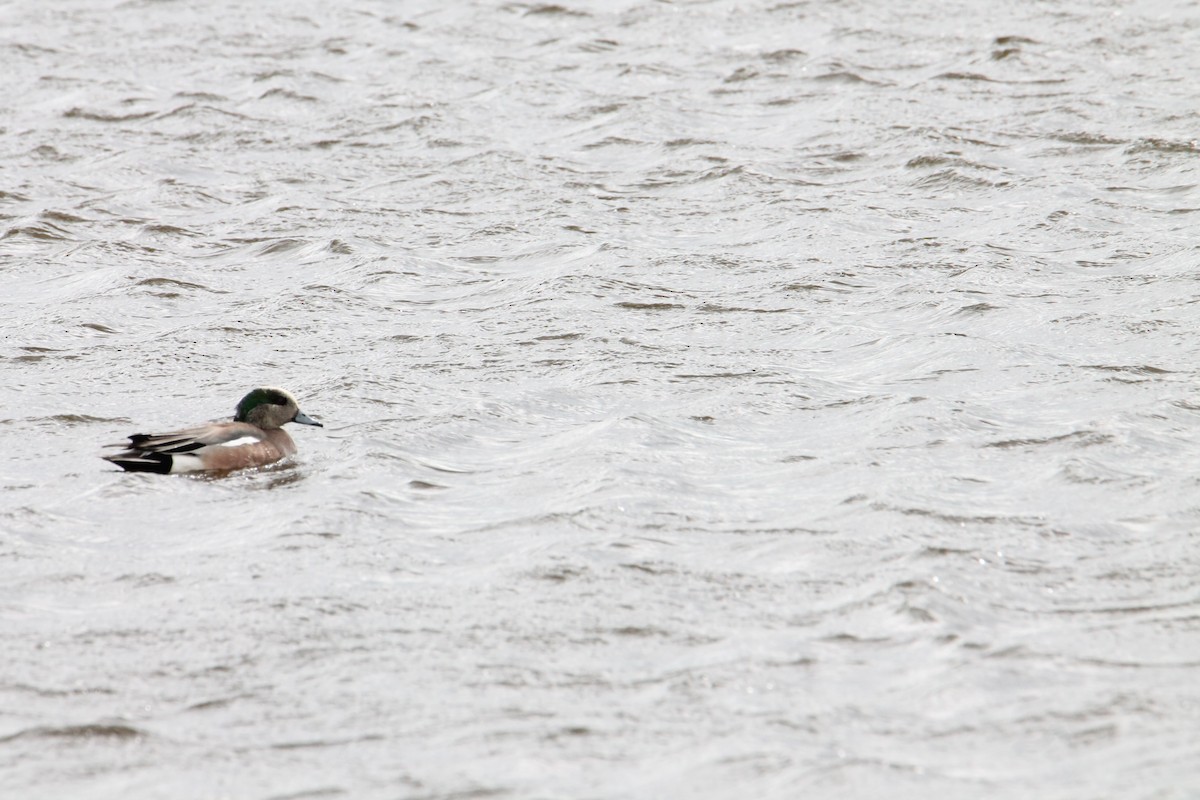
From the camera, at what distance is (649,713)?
18.9 ft

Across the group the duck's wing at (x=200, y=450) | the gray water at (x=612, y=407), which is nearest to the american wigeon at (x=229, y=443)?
the duck's wing at (x=200, y=450)

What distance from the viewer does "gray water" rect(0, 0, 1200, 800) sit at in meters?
5.73

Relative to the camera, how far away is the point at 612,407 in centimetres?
927

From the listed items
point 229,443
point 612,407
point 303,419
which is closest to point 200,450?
point 229,443

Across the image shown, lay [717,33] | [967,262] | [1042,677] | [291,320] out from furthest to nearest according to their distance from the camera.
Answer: [717,33] → [967,262] → [291,320] → [1042,677]

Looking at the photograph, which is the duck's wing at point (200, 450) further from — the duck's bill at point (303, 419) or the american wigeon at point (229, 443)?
the duck's bill at point (303, 419)

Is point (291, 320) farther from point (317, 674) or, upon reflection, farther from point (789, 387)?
point (317, 674)

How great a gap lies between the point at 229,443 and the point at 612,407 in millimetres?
2034

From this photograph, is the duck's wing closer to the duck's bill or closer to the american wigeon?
the american wigeon

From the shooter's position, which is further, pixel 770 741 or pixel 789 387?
pixel 789 387

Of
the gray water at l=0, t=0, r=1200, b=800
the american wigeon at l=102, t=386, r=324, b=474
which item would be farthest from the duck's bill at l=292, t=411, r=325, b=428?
the gray water at l=0, t=0, r=1200, b=800

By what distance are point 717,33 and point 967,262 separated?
716 cm

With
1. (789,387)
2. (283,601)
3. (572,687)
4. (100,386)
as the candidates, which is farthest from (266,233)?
(572,687)

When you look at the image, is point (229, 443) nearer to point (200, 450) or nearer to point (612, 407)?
point (200, 450)
